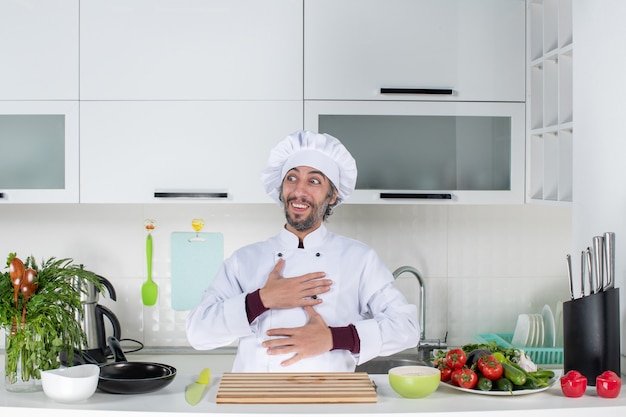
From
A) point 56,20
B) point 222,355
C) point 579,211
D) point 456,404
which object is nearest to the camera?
point 456,404

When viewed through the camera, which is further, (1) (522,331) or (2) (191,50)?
(1) (522,331)

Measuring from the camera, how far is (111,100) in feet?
9.12

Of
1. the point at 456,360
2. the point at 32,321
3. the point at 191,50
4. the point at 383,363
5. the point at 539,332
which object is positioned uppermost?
the point at 191,50

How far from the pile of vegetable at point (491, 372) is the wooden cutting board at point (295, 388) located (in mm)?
202

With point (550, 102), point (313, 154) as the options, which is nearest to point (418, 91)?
point (550, 102)

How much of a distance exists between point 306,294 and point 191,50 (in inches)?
43.0

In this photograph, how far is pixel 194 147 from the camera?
9.15 ft

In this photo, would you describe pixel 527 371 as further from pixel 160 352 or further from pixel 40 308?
pixel 160 352

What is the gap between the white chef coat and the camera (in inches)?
84.6

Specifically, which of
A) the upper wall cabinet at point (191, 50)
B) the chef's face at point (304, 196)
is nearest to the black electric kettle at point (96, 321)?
the upper wall cabinet at point (191, 50)

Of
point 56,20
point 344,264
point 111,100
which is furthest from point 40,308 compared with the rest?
point 56,20

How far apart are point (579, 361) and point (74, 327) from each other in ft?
4.16

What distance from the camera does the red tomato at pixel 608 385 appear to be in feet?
5.98

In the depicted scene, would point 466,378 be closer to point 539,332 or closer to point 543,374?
point 543,374
